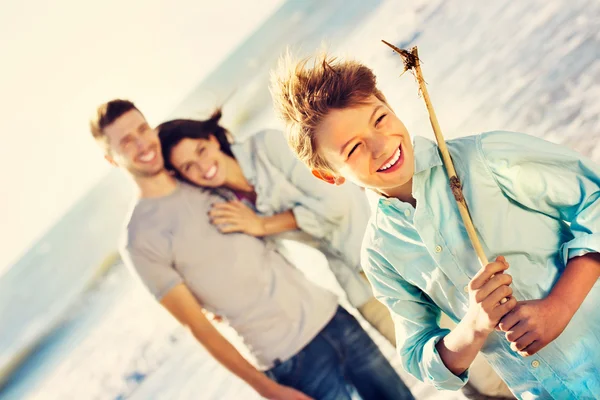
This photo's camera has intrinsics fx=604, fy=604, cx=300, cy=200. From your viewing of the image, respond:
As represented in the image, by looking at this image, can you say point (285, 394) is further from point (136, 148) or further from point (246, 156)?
point (136, 148)

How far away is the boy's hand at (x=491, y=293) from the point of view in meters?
0.78

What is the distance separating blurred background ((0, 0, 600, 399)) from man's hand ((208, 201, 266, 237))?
133 millimetres

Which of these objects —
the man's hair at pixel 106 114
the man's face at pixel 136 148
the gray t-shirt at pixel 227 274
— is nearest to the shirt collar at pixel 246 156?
the gray t-shirt at pixel 227 274

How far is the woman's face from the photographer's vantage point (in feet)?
5.77

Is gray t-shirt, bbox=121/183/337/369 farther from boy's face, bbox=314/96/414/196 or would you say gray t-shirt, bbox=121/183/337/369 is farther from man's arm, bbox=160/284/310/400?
boy's face, bbox=314/96/414/196

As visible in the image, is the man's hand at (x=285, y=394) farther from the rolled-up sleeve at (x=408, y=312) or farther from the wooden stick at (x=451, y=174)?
the wooden stick at (x=451, y=174)

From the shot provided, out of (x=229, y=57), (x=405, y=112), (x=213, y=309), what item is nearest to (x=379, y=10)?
(x=405, y=112)

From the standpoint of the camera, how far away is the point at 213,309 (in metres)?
1.78

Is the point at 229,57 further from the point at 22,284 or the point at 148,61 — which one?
the point at 22,284

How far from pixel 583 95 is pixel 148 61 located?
128 cm

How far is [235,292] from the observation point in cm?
178

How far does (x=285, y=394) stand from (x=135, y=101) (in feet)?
3.23

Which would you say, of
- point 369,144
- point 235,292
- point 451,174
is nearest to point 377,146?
point 369,144

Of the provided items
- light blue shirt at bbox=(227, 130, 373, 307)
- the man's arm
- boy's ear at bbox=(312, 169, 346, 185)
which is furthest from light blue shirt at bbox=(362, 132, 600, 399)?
the man's arm
